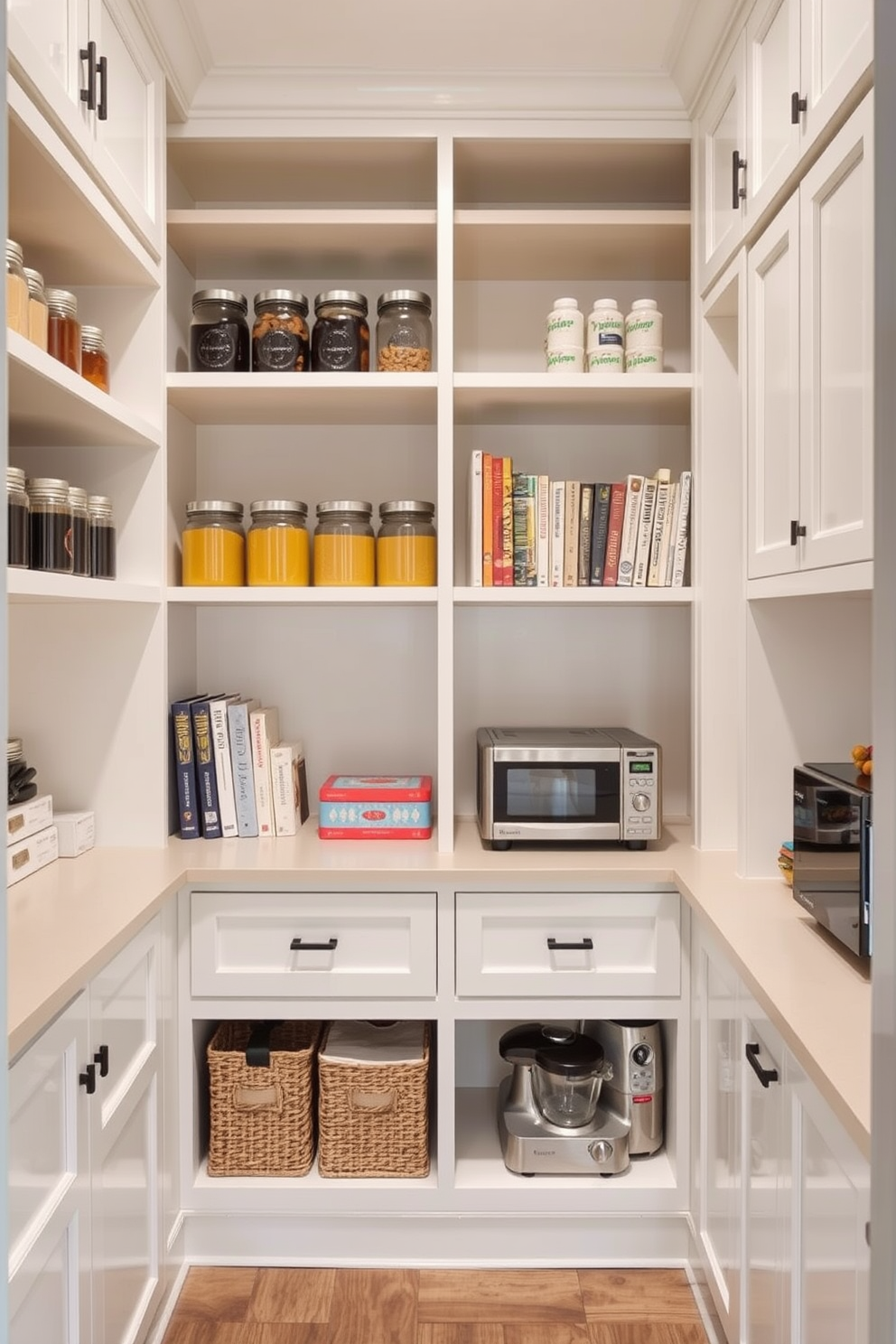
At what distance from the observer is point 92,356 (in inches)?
72.9

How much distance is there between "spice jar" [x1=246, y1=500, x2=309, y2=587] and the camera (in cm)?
220

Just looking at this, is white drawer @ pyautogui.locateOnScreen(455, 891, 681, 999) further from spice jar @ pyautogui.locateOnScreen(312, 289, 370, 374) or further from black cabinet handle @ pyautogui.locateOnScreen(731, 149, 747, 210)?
black cabinet handle @ pyautogui.locateOnScreen(731, 149, 747, 210)

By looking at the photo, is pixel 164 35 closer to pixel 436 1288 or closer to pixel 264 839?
pixel 264 839

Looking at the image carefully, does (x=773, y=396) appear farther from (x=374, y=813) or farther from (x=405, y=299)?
(x=374, y=813)

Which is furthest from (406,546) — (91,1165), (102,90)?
(91,1165)

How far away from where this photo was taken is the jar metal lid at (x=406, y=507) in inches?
86.4

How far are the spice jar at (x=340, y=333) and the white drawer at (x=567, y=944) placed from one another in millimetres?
1176

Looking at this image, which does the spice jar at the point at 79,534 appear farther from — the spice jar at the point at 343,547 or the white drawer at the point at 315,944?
the white drawer at the point at 315,944

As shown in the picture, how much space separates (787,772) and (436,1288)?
1.23m

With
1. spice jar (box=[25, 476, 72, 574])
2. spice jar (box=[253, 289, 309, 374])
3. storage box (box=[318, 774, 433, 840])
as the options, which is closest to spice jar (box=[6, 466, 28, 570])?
spice jar (box=[25, 476, 72, 574])

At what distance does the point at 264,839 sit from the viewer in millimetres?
2256

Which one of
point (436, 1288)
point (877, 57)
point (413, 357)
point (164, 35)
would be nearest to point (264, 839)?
point (436, 1288)

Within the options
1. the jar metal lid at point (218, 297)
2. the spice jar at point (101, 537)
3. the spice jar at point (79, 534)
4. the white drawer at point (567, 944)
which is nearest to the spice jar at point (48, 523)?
the spice jar at point (79, 534)

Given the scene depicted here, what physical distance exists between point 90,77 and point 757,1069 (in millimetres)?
1907
